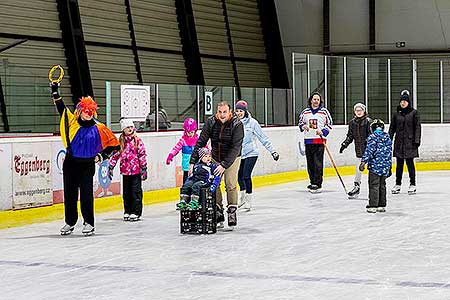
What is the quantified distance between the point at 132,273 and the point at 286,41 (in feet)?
62.3

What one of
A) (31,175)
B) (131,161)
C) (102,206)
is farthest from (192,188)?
(102,206)

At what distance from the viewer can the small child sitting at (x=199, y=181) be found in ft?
33.4

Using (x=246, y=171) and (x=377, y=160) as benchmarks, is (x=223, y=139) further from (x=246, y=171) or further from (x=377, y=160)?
(x=377, y=160)

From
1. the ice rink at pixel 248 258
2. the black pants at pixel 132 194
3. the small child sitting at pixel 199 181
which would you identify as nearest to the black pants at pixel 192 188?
the small child sitting at pixel 199 181

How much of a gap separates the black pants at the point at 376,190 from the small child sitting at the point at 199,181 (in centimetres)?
277

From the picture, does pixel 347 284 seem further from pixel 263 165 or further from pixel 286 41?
pixel 286 41

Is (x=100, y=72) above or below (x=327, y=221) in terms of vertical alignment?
above

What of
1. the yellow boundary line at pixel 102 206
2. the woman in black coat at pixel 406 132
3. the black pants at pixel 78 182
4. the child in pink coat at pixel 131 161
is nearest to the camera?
the black pants at pixel 78 182

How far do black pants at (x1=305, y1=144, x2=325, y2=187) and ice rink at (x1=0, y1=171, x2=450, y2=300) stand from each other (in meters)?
2.25

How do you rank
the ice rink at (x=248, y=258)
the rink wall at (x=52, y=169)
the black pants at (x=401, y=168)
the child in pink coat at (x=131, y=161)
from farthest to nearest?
the black pants at (x=401, y=168) → the rink wall at (x=52, y=169) → the child in pink coat at (x=131, y=161) → the ice rink at (x=248, y=258)

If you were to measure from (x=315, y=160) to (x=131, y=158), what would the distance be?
4.34 meters

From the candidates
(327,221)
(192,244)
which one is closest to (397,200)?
(327,221)

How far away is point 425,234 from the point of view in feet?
33.5

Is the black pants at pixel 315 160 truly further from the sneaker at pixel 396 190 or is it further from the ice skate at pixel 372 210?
the ice skate at pixel 372 210
